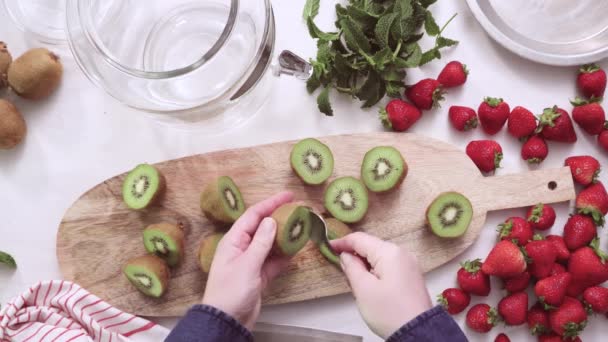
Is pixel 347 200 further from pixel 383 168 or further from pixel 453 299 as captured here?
pixel 453 299

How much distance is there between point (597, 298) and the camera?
135 cm

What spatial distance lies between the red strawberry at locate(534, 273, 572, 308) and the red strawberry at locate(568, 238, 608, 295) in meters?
0.03

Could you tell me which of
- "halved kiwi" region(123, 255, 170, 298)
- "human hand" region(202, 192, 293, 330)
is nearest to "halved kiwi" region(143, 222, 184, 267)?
"halved kiwi" region(123, 255, 170, 298)

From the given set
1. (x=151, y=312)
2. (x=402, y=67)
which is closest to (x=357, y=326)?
(x=151, y=312)

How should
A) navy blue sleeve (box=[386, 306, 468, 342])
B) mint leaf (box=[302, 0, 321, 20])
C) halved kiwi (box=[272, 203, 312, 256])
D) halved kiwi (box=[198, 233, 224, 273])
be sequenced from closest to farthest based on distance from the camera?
navy blue sleeve (box=[386, 306, 468, 342]) → halved kiwi (box=[272, 203, 312, 256]) → halved kiwi (box=[198, 233, 224, 273]) → mint leaf (box=[302, 0, 321, 20])

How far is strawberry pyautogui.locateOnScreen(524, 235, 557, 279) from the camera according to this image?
4.38 ft

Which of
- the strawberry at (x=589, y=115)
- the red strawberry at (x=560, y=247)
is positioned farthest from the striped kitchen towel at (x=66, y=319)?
the strawberry at (x=589, y=115)

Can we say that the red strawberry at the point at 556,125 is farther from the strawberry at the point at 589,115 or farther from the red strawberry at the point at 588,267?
the red strawberry at the point at 588,267

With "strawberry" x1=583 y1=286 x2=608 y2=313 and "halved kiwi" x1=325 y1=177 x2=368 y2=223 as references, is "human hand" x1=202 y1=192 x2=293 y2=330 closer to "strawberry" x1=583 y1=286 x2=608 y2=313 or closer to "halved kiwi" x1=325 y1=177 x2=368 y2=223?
"halved kiwi" x1=325 y1=177 x2=368 y2=223

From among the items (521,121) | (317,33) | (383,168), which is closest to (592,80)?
(521,121)

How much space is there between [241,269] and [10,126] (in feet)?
2.14

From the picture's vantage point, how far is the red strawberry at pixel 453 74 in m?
1.38

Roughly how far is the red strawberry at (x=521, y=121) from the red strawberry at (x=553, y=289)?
327 millimetres

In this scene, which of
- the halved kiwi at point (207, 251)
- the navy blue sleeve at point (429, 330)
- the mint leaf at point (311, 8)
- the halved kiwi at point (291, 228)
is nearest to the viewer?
the navy blue sleeve at point (429, 330)
